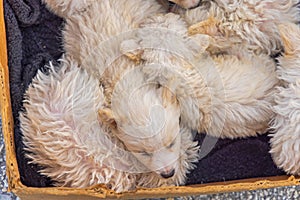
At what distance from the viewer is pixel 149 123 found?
46.3 inches

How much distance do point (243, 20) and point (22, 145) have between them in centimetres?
59

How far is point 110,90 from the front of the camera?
128 centimetres

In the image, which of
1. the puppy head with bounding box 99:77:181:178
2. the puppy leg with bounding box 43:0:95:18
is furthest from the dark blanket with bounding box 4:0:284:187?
the puppy head with bounding box 99:77:181:178

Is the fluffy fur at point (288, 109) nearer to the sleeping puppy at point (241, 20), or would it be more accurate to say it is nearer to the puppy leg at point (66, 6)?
the sleeping puppy at point (241, 20)

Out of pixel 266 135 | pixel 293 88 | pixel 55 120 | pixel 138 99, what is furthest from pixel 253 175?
pixel 55 120

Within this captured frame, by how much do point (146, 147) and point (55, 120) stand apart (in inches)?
8.5

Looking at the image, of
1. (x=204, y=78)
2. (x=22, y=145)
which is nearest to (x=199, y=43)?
(x=204, y=78)

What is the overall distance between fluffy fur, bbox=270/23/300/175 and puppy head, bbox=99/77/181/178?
237 mm

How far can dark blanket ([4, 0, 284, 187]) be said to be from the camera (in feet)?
4.40

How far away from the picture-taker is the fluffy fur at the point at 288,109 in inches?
49.9

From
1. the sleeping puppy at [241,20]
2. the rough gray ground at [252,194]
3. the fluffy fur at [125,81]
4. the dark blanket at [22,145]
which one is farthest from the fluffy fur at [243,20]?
the rough gray ground at [252,194]

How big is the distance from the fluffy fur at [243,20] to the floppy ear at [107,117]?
0.29 m

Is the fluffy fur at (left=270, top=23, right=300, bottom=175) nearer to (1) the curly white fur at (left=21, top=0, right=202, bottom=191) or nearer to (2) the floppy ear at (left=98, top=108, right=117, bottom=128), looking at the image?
(1) the curly white fur at (left=21, top=0, right=202, bottom=191)

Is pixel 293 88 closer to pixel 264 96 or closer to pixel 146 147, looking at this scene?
pixel 264 96
